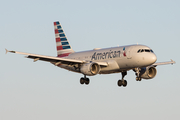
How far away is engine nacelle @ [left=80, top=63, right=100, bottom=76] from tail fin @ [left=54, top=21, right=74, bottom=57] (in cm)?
1287

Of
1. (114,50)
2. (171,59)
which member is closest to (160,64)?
(171,59)

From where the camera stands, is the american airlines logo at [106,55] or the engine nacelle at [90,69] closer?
the engine nacelle at [90,69]

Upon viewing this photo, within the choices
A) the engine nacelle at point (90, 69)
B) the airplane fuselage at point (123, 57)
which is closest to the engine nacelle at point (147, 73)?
the airplane fuselage at point (123, 57)

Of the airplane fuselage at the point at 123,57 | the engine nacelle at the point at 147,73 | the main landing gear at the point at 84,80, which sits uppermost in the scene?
the airplane fuselage at the point at 123,57

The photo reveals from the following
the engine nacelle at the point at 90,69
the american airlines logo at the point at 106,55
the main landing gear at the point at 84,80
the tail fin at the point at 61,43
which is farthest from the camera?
the tail fin at the point at 61,43

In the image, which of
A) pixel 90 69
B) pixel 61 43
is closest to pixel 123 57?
pixel 90 69

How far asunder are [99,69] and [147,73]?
376 inches

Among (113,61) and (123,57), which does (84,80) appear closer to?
(113,61)

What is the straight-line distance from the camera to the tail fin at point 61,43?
274 feet

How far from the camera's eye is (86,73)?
69.5 metres

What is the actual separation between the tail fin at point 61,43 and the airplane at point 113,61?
18.4 ft

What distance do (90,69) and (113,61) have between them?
163 inches

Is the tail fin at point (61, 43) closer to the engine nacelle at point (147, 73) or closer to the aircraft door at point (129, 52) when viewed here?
the engine nacelle at point (147, 73)

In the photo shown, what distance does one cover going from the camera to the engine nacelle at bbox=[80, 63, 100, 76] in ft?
227
